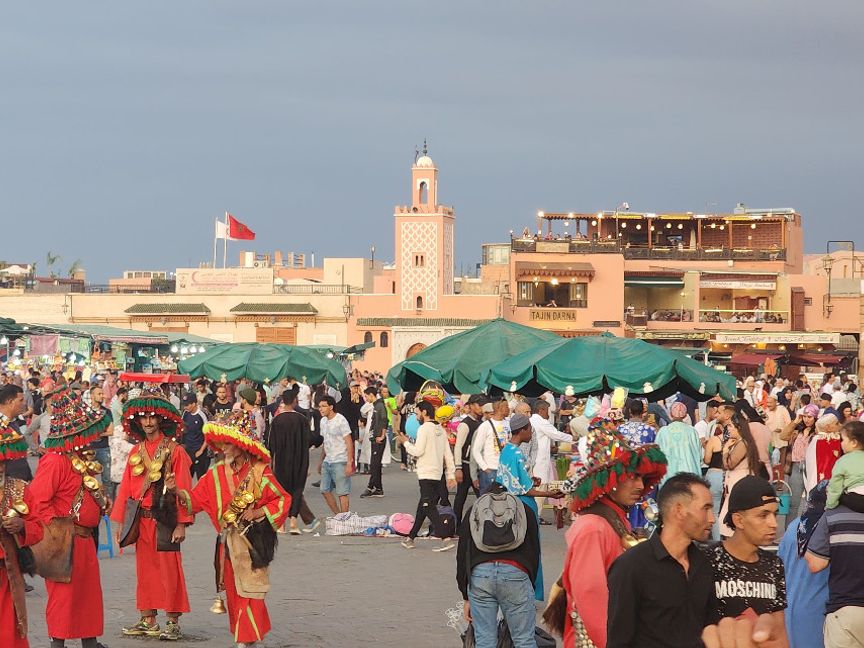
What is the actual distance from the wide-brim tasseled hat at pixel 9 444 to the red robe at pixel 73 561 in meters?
0.55

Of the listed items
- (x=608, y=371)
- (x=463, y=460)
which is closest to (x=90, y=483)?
(x=463, y=460)

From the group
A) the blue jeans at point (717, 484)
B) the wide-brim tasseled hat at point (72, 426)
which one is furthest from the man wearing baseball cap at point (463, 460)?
the wide-brim tasseled hat at point (72, 426)

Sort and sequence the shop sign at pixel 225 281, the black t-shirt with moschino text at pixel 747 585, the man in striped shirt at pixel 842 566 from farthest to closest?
the shop sign at pixel 225 281 < the man in striped shirt at pixel 842 566 < the black t-shirt with moschino text at pixel 747 585

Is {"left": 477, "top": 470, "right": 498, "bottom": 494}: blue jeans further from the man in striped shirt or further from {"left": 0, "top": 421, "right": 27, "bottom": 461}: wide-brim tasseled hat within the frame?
the man in striped shirt

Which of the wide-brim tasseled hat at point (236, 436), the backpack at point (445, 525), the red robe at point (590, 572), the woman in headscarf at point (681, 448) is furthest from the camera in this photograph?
Answer: the backpack at point (445, 525)

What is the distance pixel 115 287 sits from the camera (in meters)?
83.6

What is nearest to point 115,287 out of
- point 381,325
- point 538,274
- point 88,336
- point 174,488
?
point 381,325

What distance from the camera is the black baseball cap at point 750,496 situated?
4.82 m

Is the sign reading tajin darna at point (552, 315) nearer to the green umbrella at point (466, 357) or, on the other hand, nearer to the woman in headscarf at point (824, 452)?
the green umbrella at point (466, 357)

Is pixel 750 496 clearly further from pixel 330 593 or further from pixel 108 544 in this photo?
pixel 108 544

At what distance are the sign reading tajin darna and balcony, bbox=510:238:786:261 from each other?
3252 millimetres

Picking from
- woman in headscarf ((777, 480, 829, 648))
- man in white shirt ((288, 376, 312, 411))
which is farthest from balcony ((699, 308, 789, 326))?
woman in headscarf ((777, 480, 829, 648))

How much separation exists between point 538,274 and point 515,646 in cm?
6087

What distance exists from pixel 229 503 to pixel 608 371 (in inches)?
306
